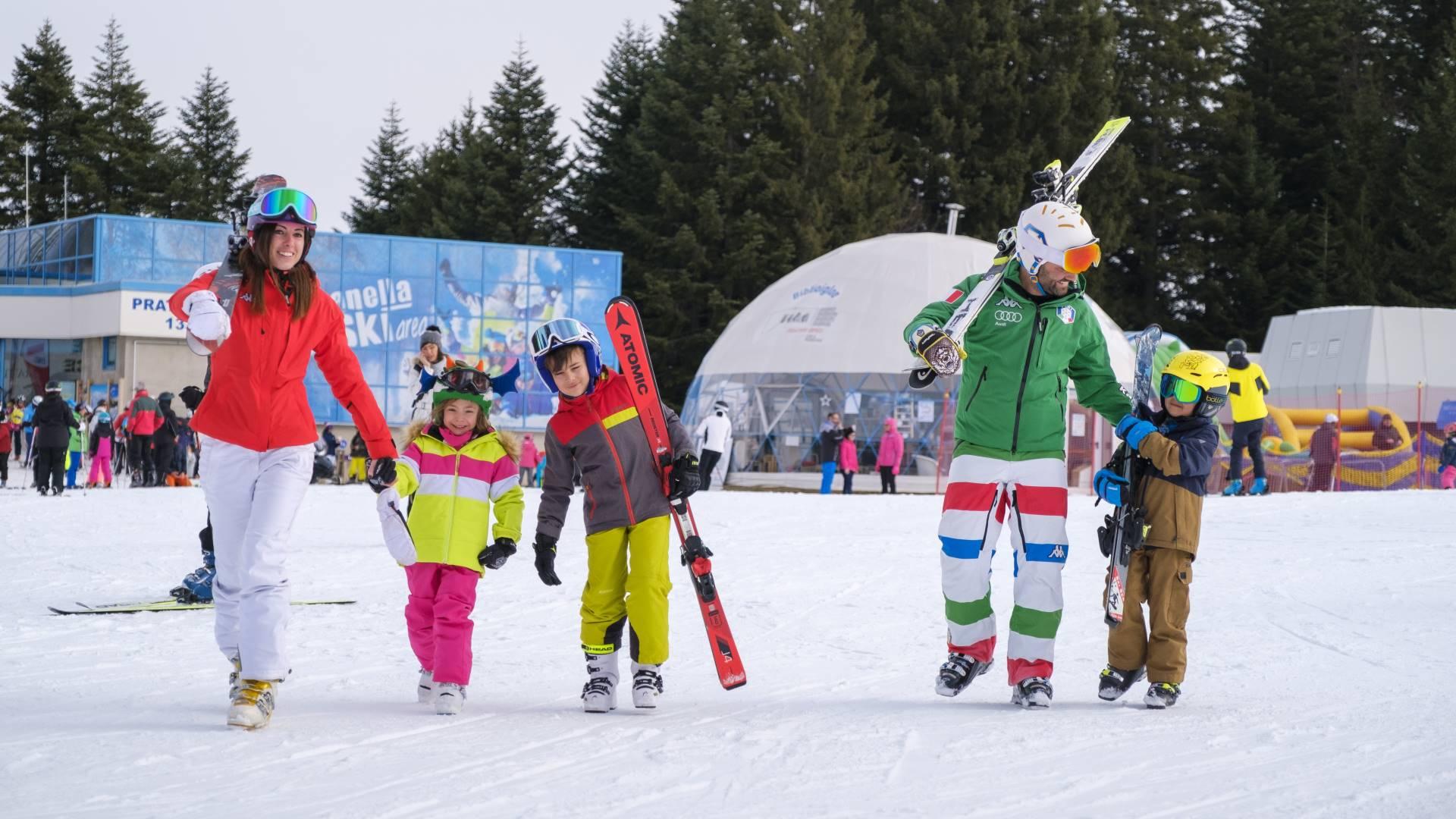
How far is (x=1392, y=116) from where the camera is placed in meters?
47.9

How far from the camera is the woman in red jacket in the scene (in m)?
4.88

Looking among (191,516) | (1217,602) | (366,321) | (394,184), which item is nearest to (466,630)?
(1217,602)

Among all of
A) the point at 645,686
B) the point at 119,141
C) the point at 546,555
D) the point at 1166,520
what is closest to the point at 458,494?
the point at 546,555

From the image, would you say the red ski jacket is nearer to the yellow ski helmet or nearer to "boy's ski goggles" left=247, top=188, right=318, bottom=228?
"boy's ski goggles" left=247, top=188, right=318, bottom=228

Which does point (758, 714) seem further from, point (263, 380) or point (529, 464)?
point (529, 464)

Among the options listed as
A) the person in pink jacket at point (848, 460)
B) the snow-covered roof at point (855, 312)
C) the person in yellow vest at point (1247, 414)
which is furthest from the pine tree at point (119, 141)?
the person in yellow vest at point (1247, 414)

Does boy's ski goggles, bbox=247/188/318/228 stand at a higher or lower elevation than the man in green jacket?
higher

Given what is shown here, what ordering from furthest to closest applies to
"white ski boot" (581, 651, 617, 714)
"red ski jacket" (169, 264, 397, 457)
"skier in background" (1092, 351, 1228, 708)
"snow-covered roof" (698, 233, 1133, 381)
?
"snow-covered roof" (698, 233, 1133, 381), "skier in background" (1092, 351, 1228, 708), "white ski boot" (581, 651, 617, 714), "red ski jacket" (169, 264, 397, 457)

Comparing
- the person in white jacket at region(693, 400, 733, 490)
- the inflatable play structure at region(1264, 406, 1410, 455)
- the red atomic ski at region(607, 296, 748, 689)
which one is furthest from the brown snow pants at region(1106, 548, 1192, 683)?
the inflatable play structure at region(1264, 406, 1410, 455)

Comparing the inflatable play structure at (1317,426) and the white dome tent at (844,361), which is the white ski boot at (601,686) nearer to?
the inflatable play structure at (1317,426)

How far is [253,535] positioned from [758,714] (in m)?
1.75

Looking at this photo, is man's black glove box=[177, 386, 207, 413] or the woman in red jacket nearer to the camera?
the woman in red jacket

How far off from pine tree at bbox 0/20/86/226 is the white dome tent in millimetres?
32556

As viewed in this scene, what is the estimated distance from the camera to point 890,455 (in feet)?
81.6
